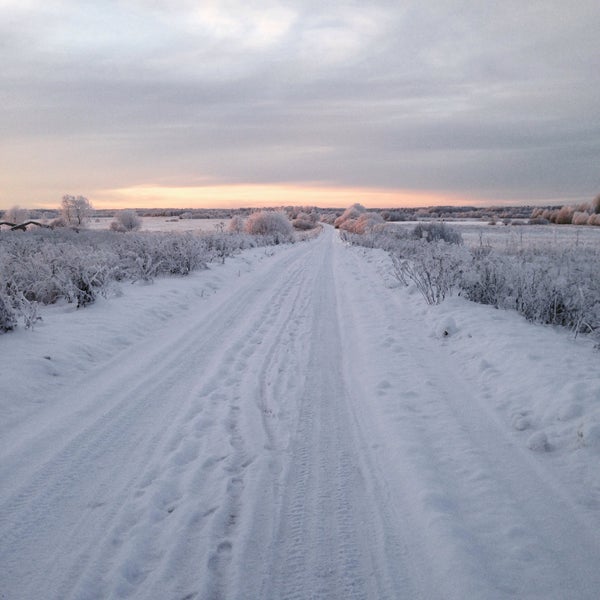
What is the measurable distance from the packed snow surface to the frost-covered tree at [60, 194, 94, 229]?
57601mm

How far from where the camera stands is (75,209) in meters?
56.9

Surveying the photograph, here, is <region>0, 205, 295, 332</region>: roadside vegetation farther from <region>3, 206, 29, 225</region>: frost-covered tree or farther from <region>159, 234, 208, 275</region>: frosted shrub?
<region>3, 206, 29, 225</region>: frost-covered tree

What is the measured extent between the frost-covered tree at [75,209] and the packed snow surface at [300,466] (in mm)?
57601

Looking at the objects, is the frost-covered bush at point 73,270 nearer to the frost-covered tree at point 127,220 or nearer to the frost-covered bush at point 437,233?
the frost-covered bush at point 437,233

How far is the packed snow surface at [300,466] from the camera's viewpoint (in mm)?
2426

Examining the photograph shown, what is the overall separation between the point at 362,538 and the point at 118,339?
557 centimetres

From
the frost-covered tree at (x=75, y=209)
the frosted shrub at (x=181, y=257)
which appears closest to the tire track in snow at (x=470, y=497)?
the frosted shrub at (x=181, y=257)

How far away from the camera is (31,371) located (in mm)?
5293

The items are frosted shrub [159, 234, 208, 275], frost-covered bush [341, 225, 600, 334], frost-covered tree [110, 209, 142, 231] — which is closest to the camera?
frost-covered bush [341, 225, 600, 334]

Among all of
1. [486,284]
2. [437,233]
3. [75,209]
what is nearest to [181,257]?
[486,284]

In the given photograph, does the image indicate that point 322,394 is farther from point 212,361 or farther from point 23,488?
point 23,488

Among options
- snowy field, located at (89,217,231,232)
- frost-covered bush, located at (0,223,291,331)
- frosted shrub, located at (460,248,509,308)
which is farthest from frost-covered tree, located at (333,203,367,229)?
frosted shrub, located at (460,248,509,308)

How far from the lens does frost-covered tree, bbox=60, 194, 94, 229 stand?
56094 millimetres

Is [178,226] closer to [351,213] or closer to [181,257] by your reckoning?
[351,213]
